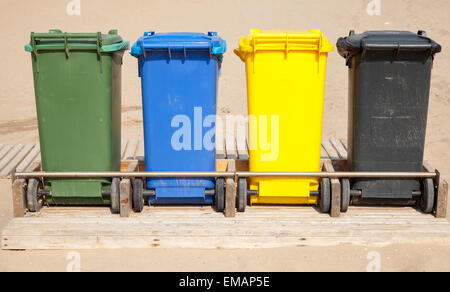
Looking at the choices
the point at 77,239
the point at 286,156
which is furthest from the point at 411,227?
the point at 77,239

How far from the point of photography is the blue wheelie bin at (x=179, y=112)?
169 inches

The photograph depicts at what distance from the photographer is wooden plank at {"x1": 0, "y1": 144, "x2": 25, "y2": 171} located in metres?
6.45

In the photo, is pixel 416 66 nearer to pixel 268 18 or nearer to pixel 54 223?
pixel 54 223

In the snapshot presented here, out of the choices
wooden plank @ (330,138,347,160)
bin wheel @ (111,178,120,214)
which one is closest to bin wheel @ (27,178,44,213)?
bin wheel @ (111,178,120,214)

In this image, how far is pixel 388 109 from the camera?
436 centimetres

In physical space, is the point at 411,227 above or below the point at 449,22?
below

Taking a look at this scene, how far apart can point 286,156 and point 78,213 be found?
184 centimetres

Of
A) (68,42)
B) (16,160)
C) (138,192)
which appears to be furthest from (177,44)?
(16,160)

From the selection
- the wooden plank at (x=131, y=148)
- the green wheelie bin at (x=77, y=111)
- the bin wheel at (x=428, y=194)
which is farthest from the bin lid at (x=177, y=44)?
the wooden plank at (x=131, y=148)

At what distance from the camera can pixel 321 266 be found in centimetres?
401

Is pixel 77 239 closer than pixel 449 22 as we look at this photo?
Yes

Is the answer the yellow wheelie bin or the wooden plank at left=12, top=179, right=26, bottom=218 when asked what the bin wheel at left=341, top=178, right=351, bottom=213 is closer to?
the yellow wheelie bin

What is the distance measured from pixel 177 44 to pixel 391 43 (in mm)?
1702

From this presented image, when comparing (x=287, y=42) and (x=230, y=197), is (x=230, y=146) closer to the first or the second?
(x=230, y=197)
